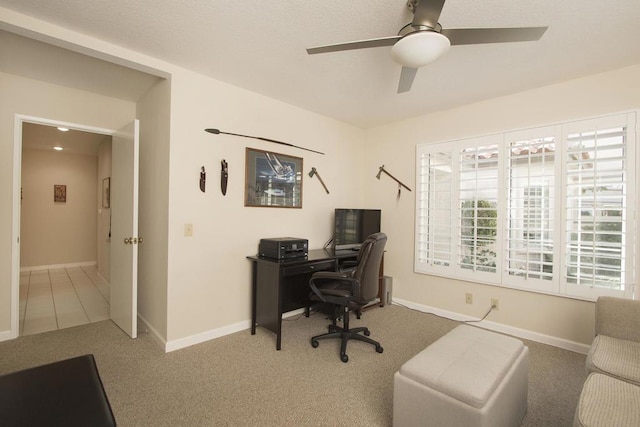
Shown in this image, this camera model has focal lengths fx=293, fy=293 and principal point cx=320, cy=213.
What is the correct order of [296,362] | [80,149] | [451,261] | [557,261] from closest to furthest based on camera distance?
[296,362] < [557,261] < [451,261] < [80,149]

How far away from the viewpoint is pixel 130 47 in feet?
7.45

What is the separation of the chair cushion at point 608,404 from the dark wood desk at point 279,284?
2.03 metres

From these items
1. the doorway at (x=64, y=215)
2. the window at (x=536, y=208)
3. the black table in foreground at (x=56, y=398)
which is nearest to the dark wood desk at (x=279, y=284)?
the window at (x=536, y=208)

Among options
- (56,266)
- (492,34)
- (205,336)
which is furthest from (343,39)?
(56,266)

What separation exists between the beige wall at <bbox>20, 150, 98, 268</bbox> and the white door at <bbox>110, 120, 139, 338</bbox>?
13.5ft

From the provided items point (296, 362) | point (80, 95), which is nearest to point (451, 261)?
point (296, 362)

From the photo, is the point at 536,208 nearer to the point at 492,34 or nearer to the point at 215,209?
the point at 492,34

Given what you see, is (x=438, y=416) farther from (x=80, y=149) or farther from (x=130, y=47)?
(x=80, y=149)

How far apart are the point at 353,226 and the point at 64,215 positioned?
622 cm

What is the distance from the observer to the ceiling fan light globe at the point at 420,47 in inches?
60.9

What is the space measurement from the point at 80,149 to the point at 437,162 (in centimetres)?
653

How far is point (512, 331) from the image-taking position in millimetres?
2990

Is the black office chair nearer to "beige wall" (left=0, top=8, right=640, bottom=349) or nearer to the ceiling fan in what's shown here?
"beige wall" (left=0, top=8, right=640, bottom=349)

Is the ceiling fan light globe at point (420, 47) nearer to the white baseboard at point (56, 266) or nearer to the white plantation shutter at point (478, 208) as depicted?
the white plantation shutter at point (478, 208)
